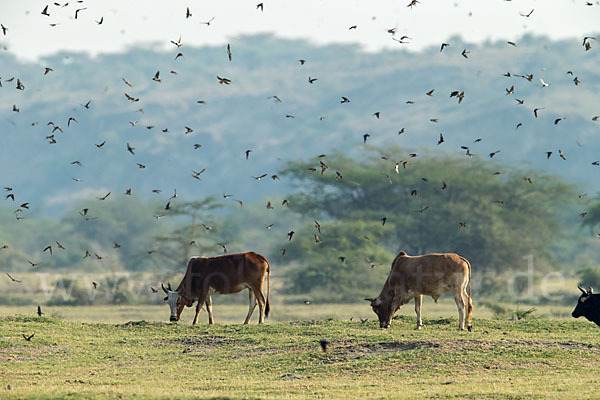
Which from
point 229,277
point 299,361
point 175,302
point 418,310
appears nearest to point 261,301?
point 229,277

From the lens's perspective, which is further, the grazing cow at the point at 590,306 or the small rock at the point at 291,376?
the grazing cow at the point at 590,306

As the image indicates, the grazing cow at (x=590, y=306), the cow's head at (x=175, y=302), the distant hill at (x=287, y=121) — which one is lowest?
the cow's head at (x=175, y=302)

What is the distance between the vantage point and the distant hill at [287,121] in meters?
137

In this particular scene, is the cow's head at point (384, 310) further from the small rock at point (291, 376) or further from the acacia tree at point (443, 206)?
the acacia tree at point (443, 206)

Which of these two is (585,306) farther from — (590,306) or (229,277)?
(229,277)

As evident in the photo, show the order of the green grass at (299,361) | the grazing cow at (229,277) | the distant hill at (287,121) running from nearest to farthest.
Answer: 1. the green grass at (299,361)
2. the grazing cow at (229,277)
3. the distant hill at (287,121)

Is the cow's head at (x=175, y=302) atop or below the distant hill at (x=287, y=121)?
below

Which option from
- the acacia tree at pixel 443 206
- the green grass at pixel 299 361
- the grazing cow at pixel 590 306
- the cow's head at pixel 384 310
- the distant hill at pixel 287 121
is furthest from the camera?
the distant hill at pixel 287 121

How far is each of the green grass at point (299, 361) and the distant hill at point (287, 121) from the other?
4131 inches

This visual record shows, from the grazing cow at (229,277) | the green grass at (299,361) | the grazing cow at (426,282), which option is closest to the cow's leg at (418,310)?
the grazing cow at (426,282)

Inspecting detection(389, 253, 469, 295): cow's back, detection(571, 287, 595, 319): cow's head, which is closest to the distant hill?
detection(571, 287, 595, 319): cow's head

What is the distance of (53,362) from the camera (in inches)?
656

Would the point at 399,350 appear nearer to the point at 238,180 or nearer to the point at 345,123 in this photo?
the point at 238,180

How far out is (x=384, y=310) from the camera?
65.4 ft
